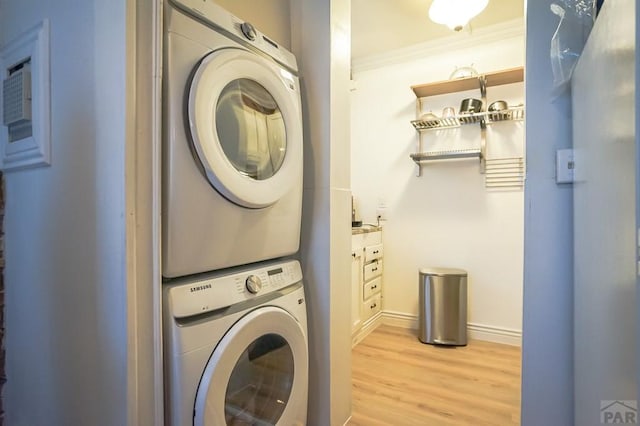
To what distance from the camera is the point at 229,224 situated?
3.34 ft

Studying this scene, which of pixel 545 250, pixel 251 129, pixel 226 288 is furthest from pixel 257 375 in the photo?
pixel 545 250

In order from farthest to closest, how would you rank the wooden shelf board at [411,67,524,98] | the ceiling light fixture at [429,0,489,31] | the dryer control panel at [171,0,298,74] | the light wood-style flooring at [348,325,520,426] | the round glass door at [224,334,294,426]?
the wooden shelf board at [411,67,524,98]
the ceiling light fixture at [429,0,489,31]
the light wood-style flooring at [348,325,520,426]
the round glass door at [224,334,294,426]
the dryer control panel at [171,0,298,74]

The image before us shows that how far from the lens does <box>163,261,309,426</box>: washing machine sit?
0.87m

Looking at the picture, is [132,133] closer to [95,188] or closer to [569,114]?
[95,188]

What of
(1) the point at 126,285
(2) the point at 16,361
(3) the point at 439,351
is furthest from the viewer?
(3) the point at 439,351

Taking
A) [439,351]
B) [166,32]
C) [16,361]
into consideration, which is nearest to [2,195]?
[16,361]

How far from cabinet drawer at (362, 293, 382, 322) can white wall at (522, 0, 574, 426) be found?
164cm

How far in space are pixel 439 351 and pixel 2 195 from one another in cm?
266

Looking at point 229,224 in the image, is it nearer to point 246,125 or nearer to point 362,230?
point 246,125

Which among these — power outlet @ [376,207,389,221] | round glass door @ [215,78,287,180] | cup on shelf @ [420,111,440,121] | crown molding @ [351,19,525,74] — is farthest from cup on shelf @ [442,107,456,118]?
round glass door @ [215,78,287,180]

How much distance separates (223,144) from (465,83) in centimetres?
234

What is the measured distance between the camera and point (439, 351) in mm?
2422

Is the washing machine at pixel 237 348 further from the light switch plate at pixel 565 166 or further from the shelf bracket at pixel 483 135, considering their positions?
the shelf bracket at pixel 483 135

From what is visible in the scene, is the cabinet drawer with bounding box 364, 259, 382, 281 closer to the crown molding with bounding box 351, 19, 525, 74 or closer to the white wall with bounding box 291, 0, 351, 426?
the white wall with bounding box 291, 0, 351, 426
